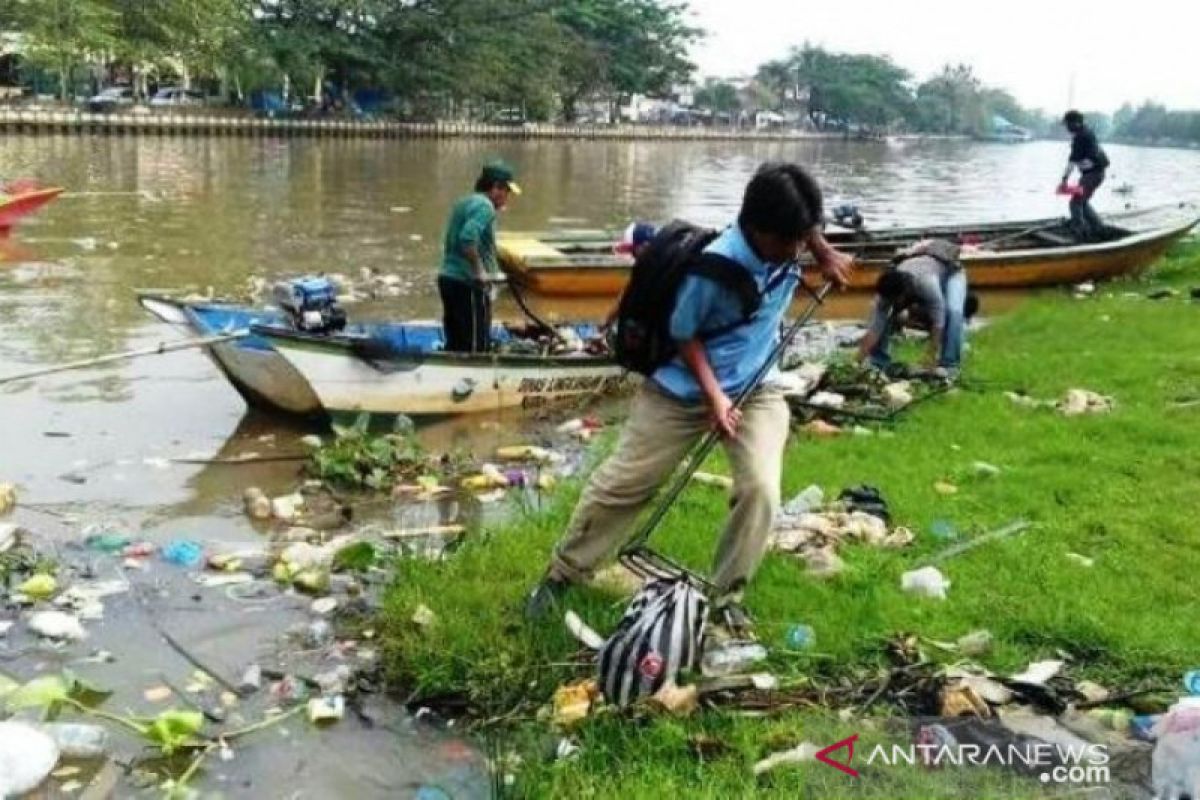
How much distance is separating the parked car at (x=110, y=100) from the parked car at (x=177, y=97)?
1.24m

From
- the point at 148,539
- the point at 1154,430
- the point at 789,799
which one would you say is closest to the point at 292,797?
the point at 789,799

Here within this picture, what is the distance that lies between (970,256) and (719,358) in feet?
39.0

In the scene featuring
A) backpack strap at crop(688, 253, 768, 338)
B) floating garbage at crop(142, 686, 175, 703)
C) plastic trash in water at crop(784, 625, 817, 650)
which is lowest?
floating garbage at crop(142, 686, 175, 703)

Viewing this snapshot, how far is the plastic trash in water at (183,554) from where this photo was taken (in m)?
6.09

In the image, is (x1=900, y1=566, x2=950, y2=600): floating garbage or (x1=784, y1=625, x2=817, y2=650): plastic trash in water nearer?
(x1=784, y1=625, x2=817, y2=650): plastic trash in water

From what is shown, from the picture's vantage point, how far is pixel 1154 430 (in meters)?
7.45

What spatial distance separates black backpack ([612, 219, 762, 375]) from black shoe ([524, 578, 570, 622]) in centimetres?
97

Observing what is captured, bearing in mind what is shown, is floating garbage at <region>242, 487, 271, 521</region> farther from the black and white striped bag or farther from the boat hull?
the black and white striped bag

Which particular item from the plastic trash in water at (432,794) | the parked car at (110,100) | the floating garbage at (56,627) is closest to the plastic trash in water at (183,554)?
the floating garbage at (56,627)

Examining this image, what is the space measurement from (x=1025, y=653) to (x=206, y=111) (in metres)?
53.4

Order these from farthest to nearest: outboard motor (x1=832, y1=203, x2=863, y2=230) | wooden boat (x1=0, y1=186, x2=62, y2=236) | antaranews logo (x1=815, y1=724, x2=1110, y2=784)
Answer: wooden boat (x1=0, y1=186, x2=62, y2=236), outboard motor (x1=832, y1=203, x2=863, y2=230), antaranews logo (x1=815, y1=724, x2=1110, y2=784)

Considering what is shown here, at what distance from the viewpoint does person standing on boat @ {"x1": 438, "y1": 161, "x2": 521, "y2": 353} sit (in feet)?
28.8

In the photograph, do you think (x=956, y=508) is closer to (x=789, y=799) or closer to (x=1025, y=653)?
(x=1025, y=653)

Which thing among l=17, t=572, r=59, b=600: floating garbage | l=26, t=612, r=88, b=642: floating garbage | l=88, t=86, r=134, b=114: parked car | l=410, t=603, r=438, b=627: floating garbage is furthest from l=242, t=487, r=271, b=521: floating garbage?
l=88, t=86, r=134, b=114: parked car
